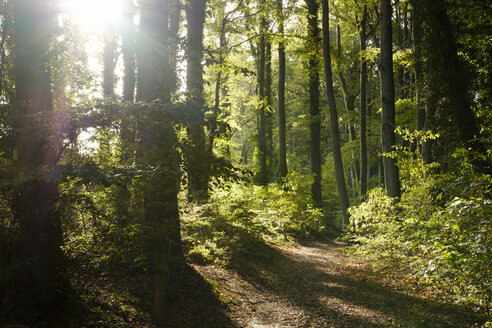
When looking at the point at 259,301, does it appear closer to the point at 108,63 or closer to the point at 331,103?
the point at 331,103

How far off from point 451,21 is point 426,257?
6.03m

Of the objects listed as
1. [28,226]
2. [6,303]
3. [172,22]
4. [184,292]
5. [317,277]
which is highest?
[172,22]

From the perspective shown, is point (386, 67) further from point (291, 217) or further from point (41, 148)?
point (41, 148)

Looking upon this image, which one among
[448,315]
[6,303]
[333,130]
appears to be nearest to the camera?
[6,303]

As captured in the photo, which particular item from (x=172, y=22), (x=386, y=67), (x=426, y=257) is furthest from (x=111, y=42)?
(x=426, y=257)

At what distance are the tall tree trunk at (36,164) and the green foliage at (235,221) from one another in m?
2.02

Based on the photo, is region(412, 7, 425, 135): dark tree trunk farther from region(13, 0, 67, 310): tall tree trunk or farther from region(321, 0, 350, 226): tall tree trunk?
region(13, 0, 67, 310): tall tree trunk

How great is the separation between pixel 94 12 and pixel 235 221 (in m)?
7.12

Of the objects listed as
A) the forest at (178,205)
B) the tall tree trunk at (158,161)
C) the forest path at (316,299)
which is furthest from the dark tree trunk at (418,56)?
the tall tree trunk at (158,161)

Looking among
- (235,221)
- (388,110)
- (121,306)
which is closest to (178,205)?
(121,306)

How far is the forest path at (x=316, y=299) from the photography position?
5074 millimetres

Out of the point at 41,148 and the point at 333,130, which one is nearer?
the point at 41,148

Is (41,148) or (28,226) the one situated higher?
(41,148)

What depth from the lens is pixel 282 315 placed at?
18.7ft
